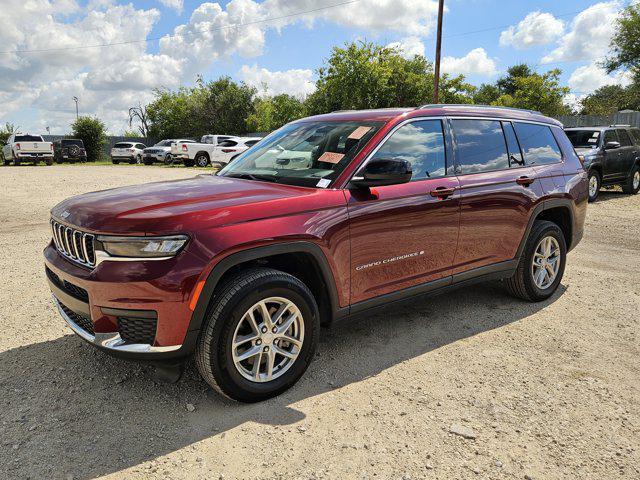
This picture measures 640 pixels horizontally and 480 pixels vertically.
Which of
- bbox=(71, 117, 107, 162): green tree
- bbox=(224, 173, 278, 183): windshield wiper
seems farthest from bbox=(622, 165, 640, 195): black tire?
bbox=(71, 117, 107, 162): green tree

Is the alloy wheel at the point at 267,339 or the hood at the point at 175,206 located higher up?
the hood at the point at 175,206

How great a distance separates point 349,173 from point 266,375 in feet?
4.74

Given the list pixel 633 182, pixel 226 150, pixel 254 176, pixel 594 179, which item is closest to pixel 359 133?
pixel 254 176

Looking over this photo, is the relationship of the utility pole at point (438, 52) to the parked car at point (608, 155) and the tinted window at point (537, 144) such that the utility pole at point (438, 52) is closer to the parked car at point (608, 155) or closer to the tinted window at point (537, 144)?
the parked car at point (608, 155)

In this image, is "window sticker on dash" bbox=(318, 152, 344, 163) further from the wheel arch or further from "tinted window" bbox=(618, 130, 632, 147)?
"tinted window" bbox=(618, 130, 632, 147)

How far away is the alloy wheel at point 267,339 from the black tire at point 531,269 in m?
2.60

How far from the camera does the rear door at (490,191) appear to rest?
4.05 meters

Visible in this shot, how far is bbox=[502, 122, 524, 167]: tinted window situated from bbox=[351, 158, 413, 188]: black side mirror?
1.70m

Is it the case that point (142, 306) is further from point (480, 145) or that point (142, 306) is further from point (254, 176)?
point (480, 145)

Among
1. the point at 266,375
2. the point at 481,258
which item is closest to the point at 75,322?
the point at 266,375

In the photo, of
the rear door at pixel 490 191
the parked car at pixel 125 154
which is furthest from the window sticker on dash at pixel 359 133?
the parked car at pixel 125 154

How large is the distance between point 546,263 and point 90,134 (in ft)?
135

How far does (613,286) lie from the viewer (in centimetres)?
543

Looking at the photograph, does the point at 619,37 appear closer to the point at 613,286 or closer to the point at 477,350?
the point at 613,286
